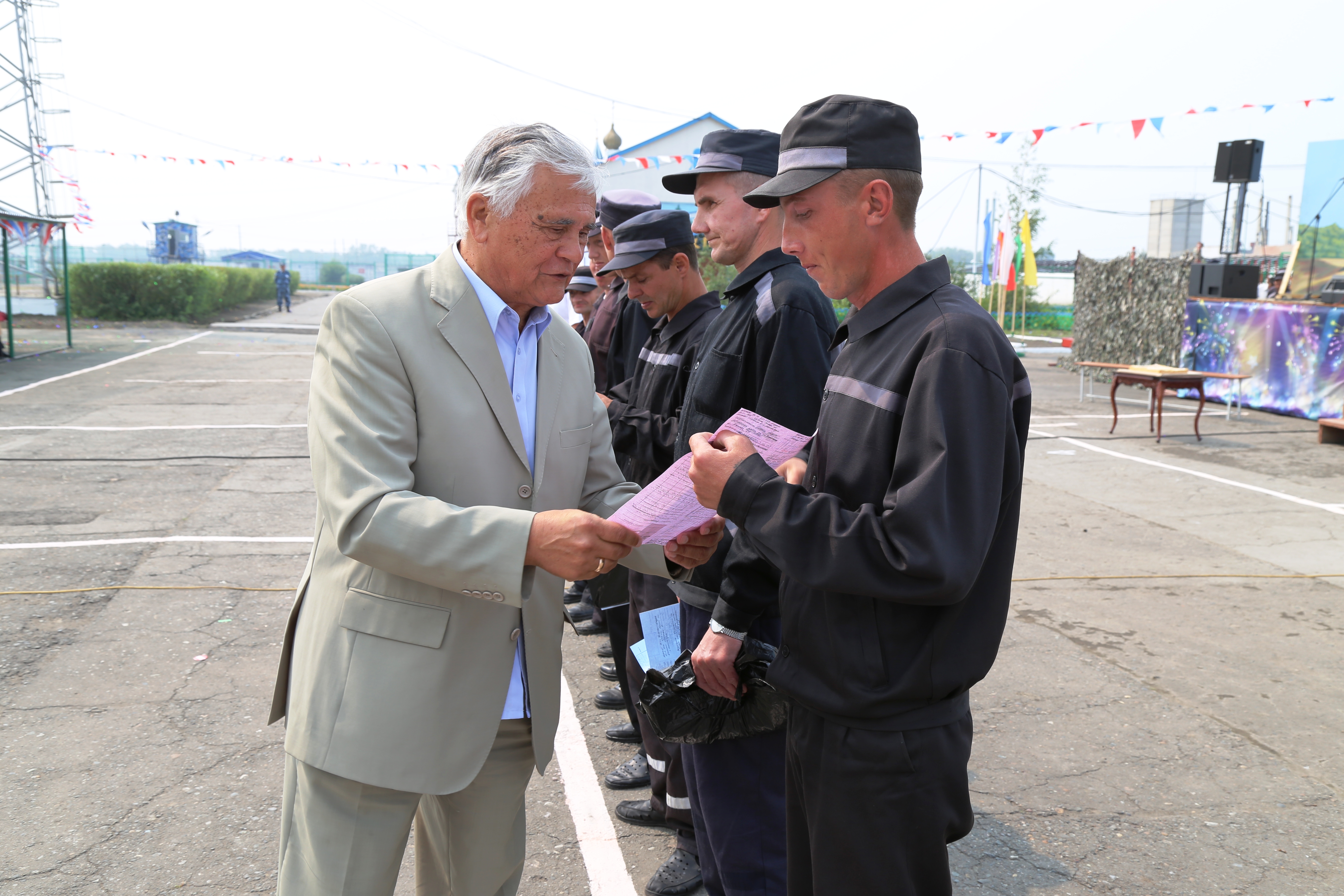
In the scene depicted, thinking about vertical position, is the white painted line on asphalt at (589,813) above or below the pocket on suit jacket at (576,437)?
below

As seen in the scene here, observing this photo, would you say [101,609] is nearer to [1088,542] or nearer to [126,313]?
[1088,542]

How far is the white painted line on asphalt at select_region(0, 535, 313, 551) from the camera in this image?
6.48 meters

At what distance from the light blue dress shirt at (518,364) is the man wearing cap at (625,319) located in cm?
266

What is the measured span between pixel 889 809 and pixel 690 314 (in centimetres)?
233

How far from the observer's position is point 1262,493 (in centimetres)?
910

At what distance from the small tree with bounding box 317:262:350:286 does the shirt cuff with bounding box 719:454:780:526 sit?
3112 inches

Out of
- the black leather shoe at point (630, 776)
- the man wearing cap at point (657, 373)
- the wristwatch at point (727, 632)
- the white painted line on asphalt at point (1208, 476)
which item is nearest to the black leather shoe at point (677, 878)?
the man wearing cap at point (657, 373)

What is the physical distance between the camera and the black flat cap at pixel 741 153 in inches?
128

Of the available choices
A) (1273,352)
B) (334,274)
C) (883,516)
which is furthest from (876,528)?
(334,274)

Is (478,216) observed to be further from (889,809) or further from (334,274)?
(334,274)

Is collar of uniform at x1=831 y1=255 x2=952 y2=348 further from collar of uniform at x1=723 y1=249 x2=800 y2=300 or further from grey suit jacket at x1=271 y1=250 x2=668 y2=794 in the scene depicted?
collar of uniform at x1=723 y1=249 x2=800 y2=300

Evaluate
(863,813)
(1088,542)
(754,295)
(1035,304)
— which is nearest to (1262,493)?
(1088,542)

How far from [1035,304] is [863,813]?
1692 inches

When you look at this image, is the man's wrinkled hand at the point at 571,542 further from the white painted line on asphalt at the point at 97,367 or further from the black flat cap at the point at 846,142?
the white painted line on asphalt at the point at 97,367
